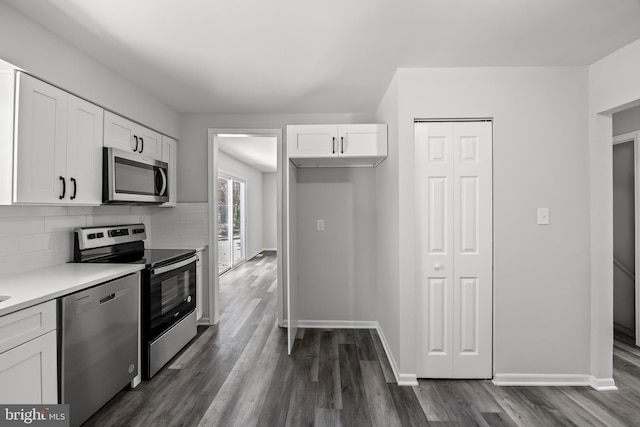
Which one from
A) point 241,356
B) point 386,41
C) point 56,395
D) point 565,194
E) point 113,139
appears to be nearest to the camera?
point 56,395

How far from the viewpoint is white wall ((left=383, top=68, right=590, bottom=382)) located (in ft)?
7.88

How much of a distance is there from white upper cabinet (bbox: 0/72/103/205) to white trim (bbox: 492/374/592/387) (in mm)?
3409

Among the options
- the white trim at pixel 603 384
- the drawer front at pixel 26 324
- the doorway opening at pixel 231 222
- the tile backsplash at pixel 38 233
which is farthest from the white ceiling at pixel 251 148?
the white trim at pixel 603 384

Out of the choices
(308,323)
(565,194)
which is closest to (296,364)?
(308,323)

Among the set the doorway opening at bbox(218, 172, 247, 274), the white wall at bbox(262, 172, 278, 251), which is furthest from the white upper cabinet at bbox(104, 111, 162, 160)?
the white wall at bbox(262, 172, 278, 251)

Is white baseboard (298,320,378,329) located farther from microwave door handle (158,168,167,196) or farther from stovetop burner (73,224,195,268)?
microwave door handle (158,168,167,196)

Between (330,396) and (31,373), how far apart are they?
5.69 ft

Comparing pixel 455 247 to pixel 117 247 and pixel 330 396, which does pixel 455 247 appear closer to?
pixel 330 396

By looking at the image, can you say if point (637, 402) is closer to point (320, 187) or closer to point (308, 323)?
point (308, 323)

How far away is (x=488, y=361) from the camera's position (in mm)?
2438

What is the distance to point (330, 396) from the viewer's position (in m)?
2.24

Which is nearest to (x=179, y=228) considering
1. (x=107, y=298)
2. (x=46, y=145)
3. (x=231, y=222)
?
(x=107, y=298)

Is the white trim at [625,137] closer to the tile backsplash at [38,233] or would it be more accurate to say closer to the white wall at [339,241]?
the white wall at [339,241]

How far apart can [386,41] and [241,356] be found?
2.81m
